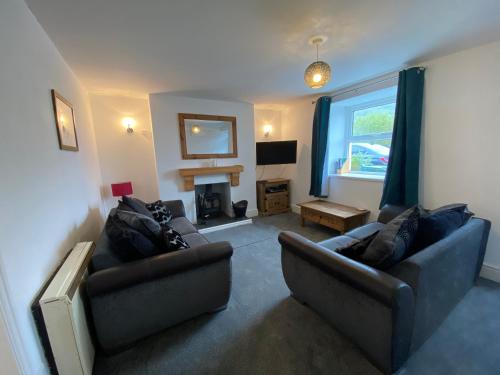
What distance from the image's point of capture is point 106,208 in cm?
345

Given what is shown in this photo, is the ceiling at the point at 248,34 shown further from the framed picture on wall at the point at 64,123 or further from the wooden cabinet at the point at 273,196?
the wooden cabinet at the point at 273,196

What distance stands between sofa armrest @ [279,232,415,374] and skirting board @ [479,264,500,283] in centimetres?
169

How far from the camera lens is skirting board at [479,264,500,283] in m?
1.99

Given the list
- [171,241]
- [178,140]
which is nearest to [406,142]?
[171,241]

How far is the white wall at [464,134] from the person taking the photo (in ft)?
6.40

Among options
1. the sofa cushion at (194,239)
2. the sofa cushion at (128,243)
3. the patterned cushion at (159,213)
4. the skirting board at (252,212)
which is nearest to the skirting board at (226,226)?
the skirting board at (252,212)

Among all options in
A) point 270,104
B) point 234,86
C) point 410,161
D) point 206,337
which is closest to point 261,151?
point 270,104

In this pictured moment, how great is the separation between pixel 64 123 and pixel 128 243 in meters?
1.34

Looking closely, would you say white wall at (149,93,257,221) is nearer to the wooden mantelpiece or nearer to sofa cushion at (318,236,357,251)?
the wooden mantelpiece

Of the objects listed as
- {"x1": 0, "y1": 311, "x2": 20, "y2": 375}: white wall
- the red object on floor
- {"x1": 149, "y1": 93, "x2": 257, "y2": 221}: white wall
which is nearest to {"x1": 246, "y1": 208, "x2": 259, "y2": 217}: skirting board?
{"x1": 149, "y1": 93, "x2": 257, "y2": 221}: white wall

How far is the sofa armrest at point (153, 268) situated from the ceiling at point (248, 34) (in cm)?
170

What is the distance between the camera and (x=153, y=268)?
1.34m

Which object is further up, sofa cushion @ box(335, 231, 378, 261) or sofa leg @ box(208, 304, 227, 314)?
sofa cushion @ box(335, 231, 378, 261)

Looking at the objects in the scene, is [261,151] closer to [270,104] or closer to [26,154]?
[270,104]
